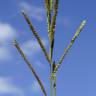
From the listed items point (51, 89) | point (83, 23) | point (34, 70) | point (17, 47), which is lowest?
point (51, 89)

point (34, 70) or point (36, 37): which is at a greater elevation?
point (36, 37)

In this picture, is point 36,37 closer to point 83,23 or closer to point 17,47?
point 17,47

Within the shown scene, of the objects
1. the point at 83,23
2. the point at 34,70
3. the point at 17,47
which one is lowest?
the point at 34,70

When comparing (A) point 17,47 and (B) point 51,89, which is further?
(A) point 17,47

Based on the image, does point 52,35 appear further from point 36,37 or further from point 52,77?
point 52,77

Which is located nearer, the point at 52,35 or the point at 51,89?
the point at 51,89

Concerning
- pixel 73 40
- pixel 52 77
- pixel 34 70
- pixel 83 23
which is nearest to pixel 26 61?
pixel 34 70

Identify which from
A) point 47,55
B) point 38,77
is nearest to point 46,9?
point 47,55

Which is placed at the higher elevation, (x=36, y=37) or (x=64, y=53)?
(x=36, y=37)

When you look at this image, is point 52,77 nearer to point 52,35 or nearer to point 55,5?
point 52,35
